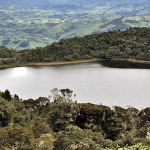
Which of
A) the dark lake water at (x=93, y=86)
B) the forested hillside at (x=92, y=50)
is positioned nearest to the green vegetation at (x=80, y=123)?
the dark lake water at (x=93, y=86)

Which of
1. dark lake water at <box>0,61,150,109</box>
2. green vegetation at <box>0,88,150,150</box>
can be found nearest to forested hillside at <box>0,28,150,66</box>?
dark lake water at <box>0,61,150,109</box>

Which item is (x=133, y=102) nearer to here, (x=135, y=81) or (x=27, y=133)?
(x=135, y=81)

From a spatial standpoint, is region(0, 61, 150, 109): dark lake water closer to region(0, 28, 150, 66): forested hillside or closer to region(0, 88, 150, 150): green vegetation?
region(0, 88, 150, 150): green vegetation

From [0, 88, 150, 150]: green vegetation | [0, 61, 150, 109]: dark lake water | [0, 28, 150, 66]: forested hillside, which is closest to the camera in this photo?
[0, 88, 150, 150]: green vegetation

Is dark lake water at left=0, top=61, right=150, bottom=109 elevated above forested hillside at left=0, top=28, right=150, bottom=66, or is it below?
below

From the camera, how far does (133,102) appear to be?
47.8m

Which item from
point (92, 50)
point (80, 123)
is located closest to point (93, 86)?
point (80, 123)

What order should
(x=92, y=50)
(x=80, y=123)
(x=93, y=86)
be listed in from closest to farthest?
(x=80, y=123) → (x=93, y=86) → (x=92, y=50)

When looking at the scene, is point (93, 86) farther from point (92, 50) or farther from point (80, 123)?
point (92, 50)

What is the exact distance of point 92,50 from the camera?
12888 cm

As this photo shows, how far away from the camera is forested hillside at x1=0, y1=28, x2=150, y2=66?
115m

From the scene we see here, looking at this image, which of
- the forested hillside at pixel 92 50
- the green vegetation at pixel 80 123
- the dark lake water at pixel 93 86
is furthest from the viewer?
the forested hillside at pixel 92 50

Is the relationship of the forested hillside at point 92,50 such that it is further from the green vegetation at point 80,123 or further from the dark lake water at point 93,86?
the green vegetation at point 80,123

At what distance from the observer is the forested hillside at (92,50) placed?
114750mm
